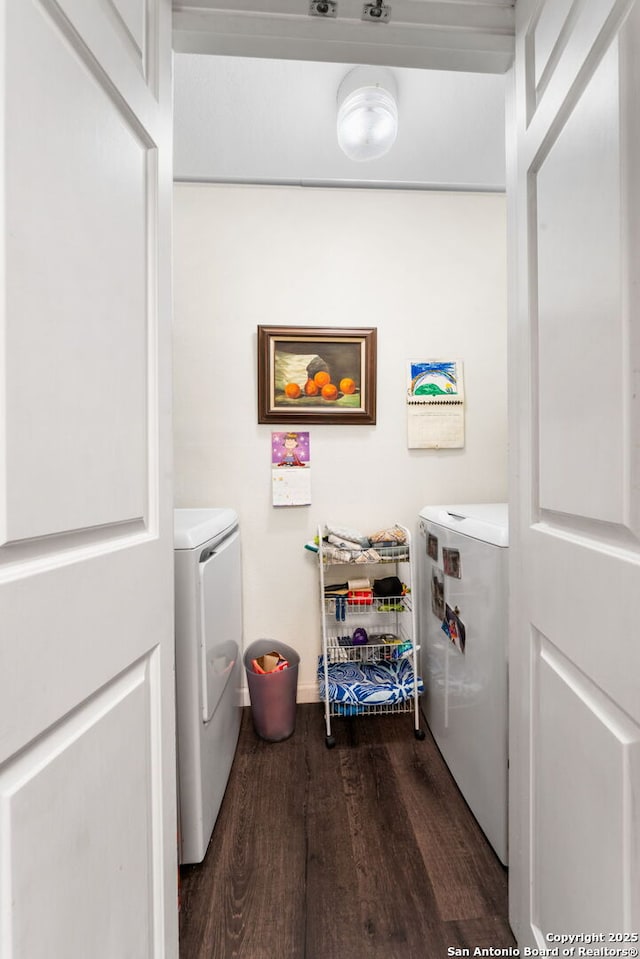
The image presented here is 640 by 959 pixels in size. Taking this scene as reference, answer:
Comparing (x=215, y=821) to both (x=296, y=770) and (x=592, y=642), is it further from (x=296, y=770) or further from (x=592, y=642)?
(x=592, y=642)

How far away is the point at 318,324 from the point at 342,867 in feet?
A: 6.75

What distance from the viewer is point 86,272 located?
606mm

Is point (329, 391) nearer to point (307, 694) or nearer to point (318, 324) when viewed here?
point (318, 324)

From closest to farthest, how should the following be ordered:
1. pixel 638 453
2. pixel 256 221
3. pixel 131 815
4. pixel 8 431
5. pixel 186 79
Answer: pixel 8 431 → pixel 638 453 → pixel 131 815 → pixel 186 79 → pixel 256 221

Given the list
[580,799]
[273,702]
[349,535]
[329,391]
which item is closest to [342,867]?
[273,702]

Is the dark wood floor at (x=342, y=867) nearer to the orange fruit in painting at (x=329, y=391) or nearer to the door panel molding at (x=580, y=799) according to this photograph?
the door panel molding at (x=580, y=799)

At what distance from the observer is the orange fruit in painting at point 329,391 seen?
2.11 metres

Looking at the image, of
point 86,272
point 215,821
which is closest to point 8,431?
point 86,272

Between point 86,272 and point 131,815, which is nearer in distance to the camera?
point 86,272

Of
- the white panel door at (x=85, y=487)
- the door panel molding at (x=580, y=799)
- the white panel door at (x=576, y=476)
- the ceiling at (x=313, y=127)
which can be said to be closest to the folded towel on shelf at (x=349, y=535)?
the white panel door at (x=576, y=476)

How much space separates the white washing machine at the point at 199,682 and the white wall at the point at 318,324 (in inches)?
24.3

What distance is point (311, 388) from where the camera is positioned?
210cm

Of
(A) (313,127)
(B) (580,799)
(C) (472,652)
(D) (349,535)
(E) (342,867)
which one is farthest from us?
(D) (349,535)

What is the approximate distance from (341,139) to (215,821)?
7.93ft
